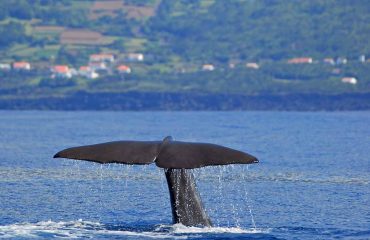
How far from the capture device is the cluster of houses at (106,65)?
560ft

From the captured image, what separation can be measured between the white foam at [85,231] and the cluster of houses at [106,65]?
13841 centimetres

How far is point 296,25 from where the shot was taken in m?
198

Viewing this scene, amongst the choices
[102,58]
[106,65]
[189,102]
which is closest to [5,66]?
[106,65]

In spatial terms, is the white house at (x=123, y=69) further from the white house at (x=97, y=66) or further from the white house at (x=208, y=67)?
the white house at (x=208, y=67)

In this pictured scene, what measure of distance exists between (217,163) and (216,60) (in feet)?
539

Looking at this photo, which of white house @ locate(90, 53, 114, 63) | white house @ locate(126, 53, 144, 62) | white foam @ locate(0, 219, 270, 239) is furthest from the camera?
white house @ locate(90, 53, 114, 63)

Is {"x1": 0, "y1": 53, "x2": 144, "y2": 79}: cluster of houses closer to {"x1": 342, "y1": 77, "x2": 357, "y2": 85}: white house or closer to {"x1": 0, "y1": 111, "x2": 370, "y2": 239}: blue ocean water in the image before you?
{"x1": 342, "y1": 77, "x2": 357, "y2": 85}: white house

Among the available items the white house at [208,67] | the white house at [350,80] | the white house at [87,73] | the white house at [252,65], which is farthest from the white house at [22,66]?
the white house at [350,80]

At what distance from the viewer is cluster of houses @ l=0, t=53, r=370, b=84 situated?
171 meters

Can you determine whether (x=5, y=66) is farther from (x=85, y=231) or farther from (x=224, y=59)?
(x=85, y=231)

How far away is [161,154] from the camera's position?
2377 centimetres

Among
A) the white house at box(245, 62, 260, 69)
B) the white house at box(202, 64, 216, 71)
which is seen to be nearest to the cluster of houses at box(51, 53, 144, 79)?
the white house at box(202, 64, 216, 71)

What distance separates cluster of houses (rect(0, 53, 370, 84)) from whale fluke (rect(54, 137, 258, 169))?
142276 millimetres

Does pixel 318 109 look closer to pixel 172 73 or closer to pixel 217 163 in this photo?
pixel 172 73
